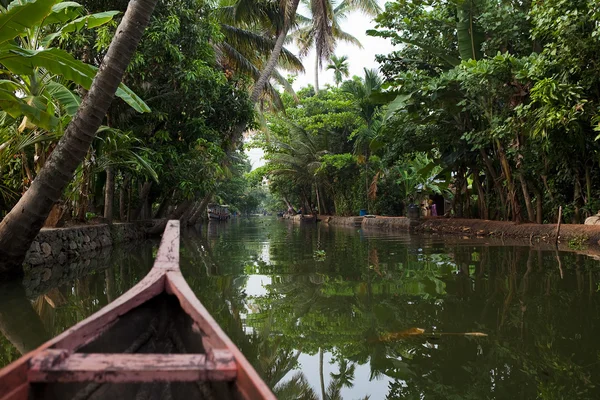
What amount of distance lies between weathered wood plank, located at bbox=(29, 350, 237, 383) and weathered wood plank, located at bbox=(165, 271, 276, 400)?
56mm

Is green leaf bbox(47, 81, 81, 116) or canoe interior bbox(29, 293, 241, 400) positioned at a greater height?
green leaf bbox(47, 81, 81, 116)

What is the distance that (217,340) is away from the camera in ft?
5.03

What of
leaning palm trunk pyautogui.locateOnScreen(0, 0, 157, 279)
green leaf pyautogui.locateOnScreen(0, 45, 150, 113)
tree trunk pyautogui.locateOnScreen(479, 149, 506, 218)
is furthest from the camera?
tree trunk pyautogui.locateOnScreen(479, 149, 506, 218)

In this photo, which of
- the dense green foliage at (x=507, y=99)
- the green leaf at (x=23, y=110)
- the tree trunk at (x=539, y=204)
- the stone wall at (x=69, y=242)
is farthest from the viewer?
the tree trunk at (x=539, y=204)

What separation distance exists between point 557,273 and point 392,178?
14.8 m

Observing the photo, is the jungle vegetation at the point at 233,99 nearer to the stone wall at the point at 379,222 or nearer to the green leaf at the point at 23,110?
the green leaf at the point at 23,110

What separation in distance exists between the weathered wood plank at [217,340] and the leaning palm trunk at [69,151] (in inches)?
130

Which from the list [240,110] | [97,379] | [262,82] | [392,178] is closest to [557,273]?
[97,379]

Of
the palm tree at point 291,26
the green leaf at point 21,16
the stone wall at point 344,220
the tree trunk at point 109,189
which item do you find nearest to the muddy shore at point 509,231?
the stone wall at point 344,220

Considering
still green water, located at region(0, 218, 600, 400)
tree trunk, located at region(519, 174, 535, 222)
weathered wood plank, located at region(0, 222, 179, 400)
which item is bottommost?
still green water, located at region(0, 218, 600, 400)

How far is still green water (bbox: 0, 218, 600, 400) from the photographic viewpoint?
7.50 feet

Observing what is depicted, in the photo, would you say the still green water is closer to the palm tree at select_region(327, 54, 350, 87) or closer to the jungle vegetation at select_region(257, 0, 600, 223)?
the jungle vegetation at select_region(257, 0, 600, 223)

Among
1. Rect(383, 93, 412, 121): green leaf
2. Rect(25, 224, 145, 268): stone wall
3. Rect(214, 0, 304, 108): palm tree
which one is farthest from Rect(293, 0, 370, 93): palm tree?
Rect(25, 224, 145, 268): stone wall

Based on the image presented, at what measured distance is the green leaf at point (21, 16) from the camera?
14.4 feet
